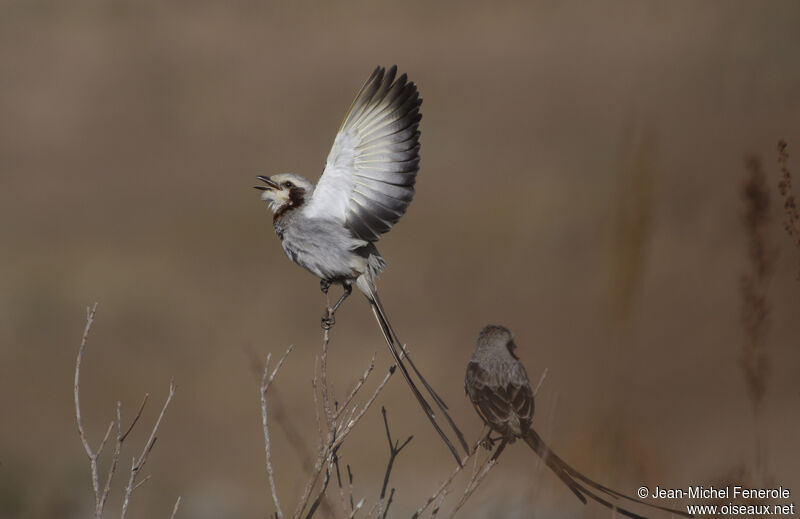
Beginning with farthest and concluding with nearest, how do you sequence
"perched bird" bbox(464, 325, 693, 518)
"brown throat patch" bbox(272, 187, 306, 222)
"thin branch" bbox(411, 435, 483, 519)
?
"brown throat patch" bbox(272, 187, 306, 222) → "perched bird" bbox(464, 325, 693, 518) → "thin branch" bbox(411, 435, 483, 519)

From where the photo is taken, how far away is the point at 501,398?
423 centimetres

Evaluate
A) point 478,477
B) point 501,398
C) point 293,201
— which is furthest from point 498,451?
point 293,201

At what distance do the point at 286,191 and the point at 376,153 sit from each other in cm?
63

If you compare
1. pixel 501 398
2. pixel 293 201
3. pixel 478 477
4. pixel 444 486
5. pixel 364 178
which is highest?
pixel 364 178

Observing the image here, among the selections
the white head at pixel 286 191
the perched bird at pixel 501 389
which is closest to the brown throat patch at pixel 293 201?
the white head at pixel 286 191

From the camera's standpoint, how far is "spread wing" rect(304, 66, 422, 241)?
4.83 m

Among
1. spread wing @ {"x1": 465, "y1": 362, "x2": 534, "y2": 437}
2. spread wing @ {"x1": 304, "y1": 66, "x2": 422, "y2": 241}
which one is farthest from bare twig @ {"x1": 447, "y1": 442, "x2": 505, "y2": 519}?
spread wing @ {"x1": 304, "y1": 66, "x2": 422, "y2": 241}

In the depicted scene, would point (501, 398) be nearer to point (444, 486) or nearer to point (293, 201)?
point (444, 486)

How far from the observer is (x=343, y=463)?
40.0ft

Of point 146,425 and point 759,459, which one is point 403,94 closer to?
point 759,459

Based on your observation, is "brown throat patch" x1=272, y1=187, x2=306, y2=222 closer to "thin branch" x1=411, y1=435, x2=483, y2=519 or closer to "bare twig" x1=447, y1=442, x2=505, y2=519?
"thin branch" x1=411, y1=435, x2=483, y2=519

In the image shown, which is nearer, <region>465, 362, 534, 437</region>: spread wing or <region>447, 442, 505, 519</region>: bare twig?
<region>447, 442, 505, 519</region>: bare twig

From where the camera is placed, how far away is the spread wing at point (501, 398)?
411 centimetres

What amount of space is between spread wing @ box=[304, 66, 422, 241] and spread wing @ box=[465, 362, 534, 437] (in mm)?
939
